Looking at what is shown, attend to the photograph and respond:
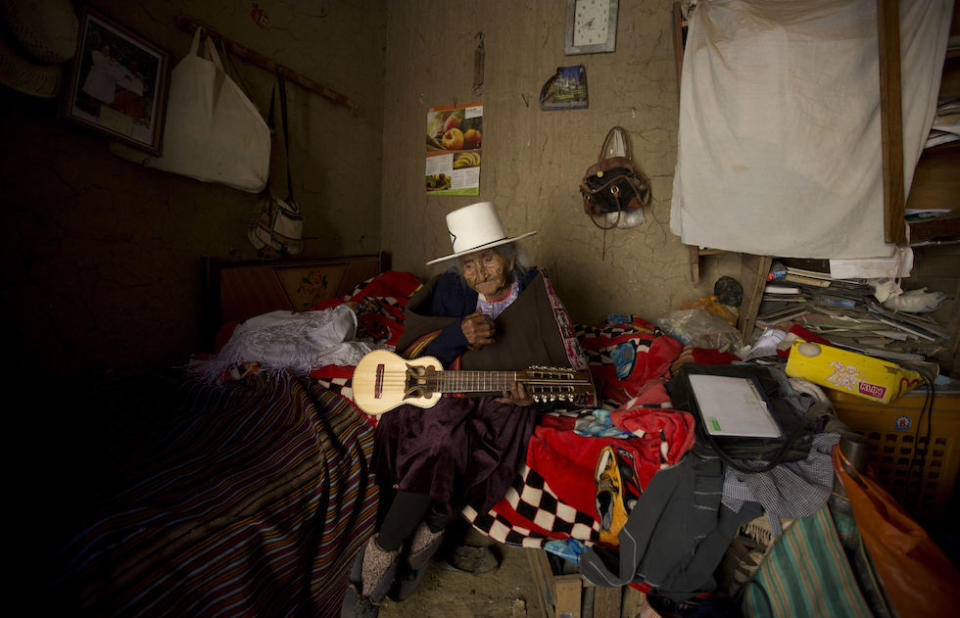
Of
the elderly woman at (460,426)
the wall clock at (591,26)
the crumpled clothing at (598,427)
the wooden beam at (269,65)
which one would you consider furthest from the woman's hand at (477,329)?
the wall clock at (591,26)

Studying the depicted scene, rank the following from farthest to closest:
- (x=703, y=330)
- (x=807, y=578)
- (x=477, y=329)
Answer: (x=703, y=330)
(x=477, y=329)
(x=807, y=578)

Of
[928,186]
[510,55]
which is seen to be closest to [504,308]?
[928,186]

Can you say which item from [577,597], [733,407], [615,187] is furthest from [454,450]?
[615,187]

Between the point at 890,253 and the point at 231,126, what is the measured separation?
359 centimetres

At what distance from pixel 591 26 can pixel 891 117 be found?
2.07 m

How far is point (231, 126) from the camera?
2.10 metres

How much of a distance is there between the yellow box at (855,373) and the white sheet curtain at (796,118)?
0.77 m

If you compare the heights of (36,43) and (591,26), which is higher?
(591,26)

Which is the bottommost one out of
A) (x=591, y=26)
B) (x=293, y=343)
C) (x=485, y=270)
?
(x=293, y=343)

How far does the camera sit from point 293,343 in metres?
2.07

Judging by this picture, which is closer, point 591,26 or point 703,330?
point 703,330

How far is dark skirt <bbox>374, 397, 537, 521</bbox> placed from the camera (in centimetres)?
150

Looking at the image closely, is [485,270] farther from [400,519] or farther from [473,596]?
[473,596]

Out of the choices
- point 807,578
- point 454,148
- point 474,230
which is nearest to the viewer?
point 807,578
